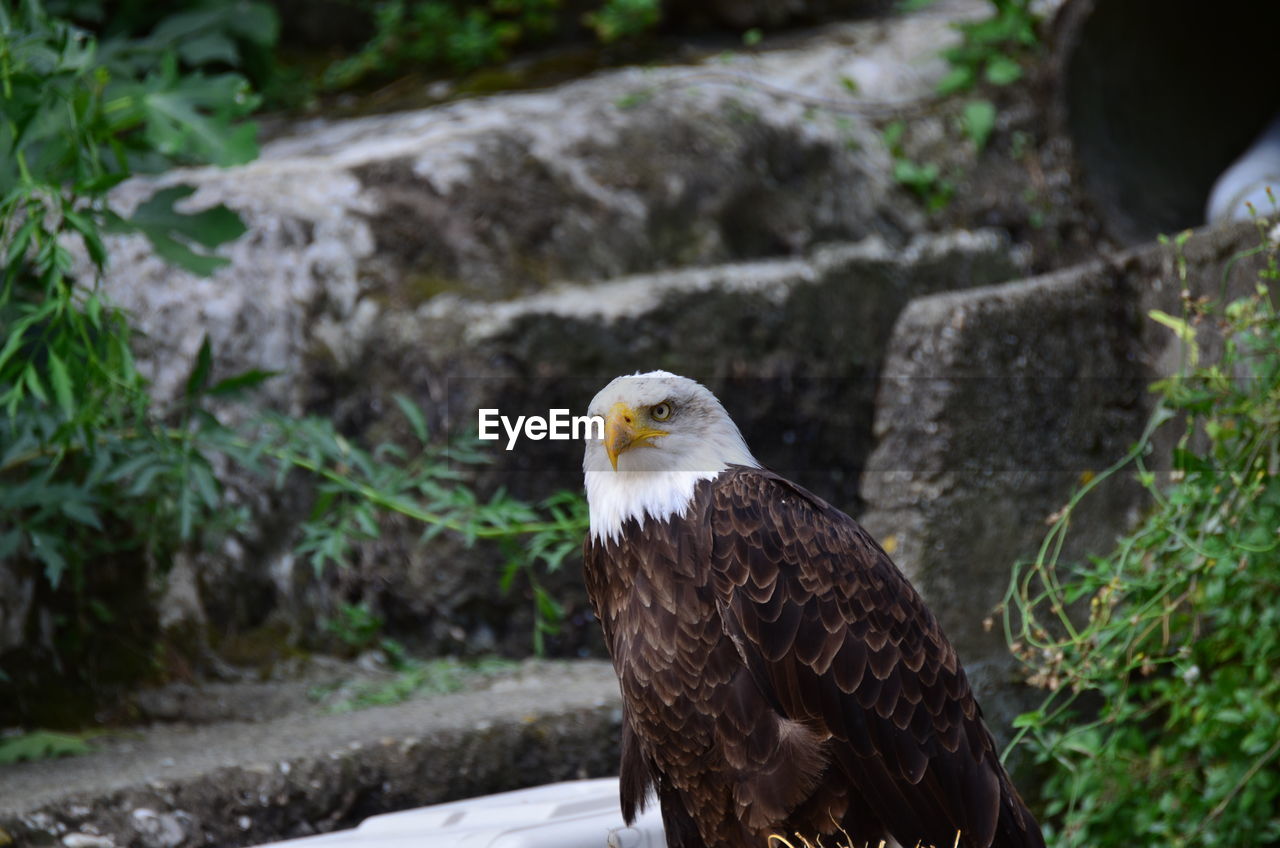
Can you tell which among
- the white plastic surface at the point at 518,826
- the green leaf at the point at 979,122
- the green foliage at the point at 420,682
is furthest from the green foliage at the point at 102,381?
the green leaf at the point at 979,122

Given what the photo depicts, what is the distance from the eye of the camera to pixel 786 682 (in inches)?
89.5

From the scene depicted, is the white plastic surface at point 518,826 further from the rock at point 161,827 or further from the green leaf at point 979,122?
the green leaf at point 979,122

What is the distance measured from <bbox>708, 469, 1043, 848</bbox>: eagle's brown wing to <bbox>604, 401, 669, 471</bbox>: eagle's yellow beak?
242mm

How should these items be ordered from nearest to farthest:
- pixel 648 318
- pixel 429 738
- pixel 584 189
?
pixel 429 738 → pixel 648 318 → pixel 584 189

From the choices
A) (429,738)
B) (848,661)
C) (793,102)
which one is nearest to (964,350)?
(848,661)

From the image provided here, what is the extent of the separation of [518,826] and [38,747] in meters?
1.51

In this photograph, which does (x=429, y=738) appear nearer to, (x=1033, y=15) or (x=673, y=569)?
(x=673, y=569)

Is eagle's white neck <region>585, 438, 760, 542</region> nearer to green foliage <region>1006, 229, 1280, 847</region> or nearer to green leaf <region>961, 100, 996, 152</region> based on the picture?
green foliage <region>1006, 229, 1280, 847</region>

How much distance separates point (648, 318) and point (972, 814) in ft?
6.94

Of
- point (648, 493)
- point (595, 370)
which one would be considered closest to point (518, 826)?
point (648, 493)

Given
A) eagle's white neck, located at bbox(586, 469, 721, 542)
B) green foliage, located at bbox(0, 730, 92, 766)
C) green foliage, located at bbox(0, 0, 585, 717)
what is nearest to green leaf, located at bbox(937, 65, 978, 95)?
green foliage, located at bbox(0, 0, 585, 717)

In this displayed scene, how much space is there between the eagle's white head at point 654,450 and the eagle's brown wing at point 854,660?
0.06m

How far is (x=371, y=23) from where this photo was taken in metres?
6.48

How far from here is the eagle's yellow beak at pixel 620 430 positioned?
2.08m
